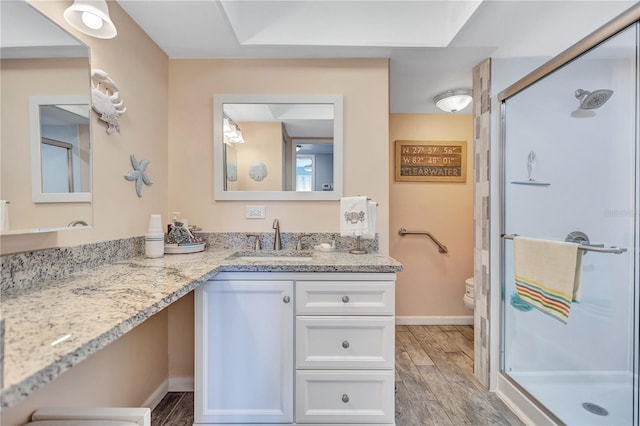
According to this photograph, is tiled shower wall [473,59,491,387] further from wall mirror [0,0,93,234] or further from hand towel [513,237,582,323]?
wall mirror [0,0,93,234]

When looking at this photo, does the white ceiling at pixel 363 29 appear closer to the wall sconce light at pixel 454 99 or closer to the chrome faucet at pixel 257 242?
the wall sconce light at pixel 454 99

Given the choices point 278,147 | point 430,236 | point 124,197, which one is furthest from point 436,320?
point 124,197

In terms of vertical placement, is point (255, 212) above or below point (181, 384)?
above

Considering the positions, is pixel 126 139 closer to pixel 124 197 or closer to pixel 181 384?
pixel 124 197

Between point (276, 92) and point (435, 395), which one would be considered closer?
point (435, 395)

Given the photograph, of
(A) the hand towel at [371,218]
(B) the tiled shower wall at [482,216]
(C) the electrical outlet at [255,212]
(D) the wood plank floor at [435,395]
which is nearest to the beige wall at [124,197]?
(D) the wood plank floor at [435,395]

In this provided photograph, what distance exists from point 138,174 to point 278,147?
886 mm

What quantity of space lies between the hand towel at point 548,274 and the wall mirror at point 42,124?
7.38 feet

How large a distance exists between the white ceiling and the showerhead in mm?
330

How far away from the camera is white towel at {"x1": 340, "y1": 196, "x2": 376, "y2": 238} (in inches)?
68.4

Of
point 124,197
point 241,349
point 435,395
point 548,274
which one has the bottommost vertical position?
point 435,395

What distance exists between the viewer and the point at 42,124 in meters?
1.04

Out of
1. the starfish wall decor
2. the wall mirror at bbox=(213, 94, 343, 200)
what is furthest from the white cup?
the wall mirror at bbox=(213, 94, 343, 200)

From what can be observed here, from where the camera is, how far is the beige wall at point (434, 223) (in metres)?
3.01
